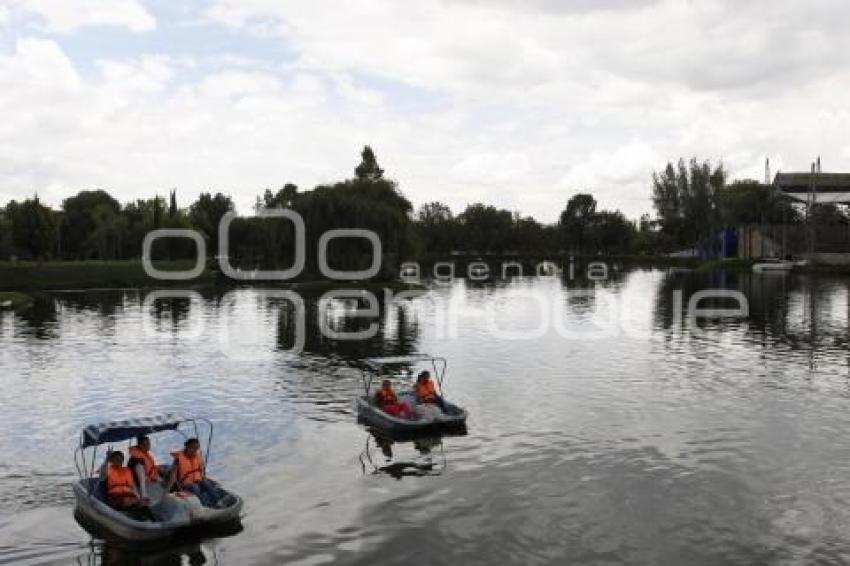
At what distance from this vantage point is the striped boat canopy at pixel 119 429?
26.4 m

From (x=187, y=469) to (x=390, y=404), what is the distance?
484 inches

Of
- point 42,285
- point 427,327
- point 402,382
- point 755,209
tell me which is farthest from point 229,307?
point 755,209

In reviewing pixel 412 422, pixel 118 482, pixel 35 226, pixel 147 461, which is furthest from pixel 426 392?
pixel 35 226

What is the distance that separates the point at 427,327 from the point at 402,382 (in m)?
24.8

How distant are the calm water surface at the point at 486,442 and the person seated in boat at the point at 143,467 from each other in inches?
83.4

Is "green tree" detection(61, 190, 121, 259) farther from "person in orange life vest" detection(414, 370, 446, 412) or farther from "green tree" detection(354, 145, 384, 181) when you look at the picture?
"person in orange life vest" detection(414, 370, 446, 412)

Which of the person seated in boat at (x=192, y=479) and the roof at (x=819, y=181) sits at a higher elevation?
the roof at (x=819, y=181)

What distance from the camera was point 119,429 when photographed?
26.7 meters

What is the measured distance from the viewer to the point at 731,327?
229ft

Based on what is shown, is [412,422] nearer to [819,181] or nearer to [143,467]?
[143,467]

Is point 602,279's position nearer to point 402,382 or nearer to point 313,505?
point 402,382

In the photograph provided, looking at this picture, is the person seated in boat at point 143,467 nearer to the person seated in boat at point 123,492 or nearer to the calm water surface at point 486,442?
the person seated in boat at point 123,492

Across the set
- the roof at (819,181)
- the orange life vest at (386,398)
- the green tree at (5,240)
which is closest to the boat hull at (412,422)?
the orange life vest at (386,398)

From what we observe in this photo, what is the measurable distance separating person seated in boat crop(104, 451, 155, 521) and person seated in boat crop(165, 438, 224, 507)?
1038 mm
